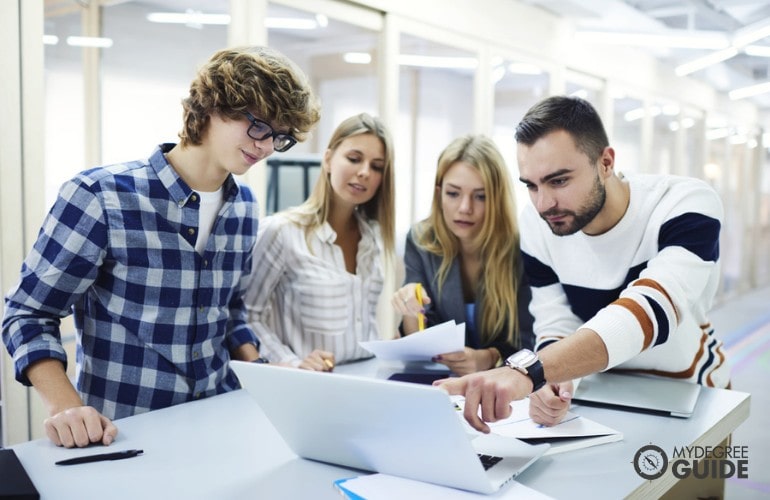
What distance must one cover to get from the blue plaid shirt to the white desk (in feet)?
0.52

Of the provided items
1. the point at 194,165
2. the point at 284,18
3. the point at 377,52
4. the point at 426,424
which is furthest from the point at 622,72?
the point at 426,424

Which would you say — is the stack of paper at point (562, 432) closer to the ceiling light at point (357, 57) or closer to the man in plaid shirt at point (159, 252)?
the man in plaid shirt at point (159, 252)

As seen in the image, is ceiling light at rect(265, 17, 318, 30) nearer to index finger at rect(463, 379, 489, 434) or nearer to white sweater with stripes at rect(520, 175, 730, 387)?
white sweater with stripes at rect(520, 175, 730, 387)

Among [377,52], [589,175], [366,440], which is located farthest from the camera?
[377,52]

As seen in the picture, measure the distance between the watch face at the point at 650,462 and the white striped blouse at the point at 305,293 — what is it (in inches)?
42.4

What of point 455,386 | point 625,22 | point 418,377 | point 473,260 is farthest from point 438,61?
point 455,386

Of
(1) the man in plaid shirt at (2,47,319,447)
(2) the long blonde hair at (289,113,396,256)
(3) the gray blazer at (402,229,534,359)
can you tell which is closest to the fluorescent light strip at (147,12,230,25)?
(2) the long blonde hair at (289,113,396,256)

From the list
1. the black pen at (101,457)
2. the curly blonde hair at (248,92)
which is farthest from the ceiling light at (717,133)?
the black pen at (101,457)

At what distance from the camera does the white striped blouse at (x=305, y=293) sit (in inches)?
83.6

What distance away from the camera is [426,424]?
0.99 meters

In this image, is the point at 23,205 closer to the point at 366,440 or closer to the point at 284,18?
the point at 284,18

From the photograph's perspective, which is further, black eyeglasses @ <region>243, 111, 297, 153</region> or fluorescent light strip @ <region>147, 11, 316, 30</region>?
fluorescent light strip @ <region>147, 11, 316, 30</region>

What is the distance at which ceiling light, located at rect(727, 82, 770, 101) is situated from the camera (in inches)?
343

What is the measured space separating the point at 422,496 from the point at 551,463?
28cm
